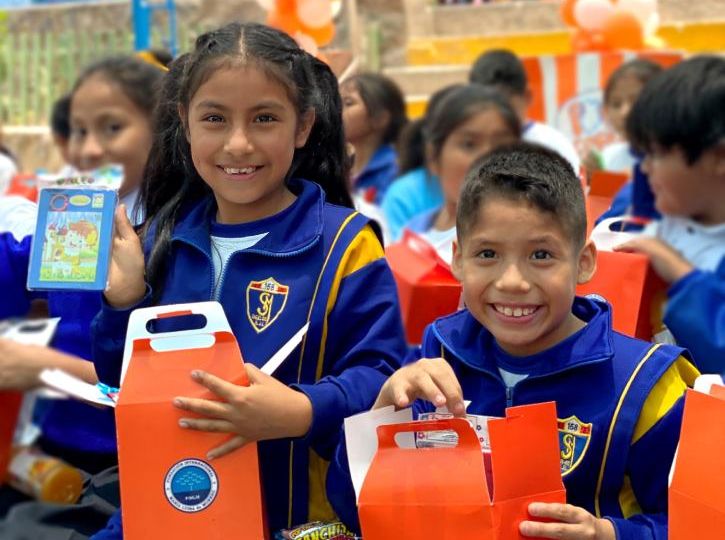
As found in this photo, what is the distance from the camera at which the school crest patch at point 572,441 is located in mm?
1903

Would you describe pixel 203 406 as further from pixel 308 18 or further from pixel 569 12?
pixel 569 12

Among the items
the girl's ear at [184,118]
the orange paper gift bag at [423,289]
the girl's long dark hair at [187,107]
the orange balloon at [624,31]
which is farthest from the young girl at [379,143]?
the girl's ear at [184,118]

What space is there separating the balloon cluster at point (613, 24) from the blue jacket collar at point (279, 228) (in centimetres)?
568

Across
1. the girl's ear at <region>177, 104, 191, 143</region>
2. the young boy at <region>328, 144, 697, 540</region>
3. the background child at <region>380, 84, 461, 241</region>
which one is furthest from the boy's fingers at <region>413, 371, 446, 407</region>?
the background child at <region>380, 84, 461, 241</region>

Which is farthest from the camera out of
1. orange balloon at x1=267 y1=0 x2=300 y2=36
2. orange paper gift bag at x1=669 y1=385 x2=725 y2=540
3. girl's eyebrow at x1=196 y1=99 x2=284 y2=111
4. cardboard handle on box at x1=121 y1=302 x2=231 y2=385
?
orange balloon at x1=267 y1=0 x2=300 y2=36

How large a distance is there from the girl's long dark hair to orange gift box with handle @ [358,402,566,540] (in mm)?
699

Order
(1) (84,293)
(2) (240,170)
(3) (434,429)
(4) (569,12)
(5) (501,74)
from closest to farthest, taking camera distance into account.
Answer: (3) (434,429) < (2) (240,170) < (1) (84,293) < (5) (501,74) < (4) (569,12)

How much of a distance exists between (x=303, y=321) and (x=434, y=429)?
15.9 inches

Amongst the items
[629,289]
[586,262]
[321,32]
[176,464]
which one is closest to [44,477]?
[176,464]

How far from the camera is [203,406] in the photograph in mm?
1875

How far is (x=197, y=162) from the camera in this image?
88.2 inches

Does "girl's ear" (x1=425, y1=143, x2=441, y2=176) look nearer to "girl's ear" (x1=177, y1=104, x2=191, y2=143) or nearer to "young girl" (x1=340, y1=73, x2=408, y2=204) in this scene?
"young girl" (x1=340, y1=73, x2=408, y2=204)

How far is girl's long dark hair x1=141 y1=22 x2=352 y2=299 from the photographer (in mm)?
2211

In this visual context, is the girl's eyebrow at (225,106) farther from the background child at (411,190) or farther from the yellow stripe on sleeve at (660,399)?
the background child at (411,190)
